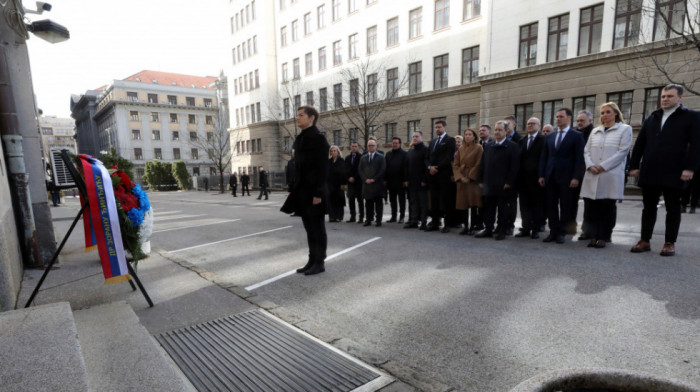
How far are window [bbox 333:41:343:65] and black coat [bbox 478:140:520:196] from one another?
28890mm

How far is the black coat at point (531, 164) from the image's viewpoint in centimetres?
653

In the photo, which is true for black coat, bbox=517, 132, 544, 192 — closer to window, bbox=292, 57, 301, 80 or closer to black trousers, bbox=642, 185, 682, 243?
black trousers, bbox=642, 185, 682, 243

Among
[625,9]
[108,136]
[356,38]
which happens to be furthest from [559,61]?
[108,136]

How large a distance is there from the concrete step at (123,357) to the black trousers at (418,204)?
5970 millimetres

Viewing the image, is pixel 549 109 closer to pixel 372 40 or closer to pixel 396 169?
pixel 372 40

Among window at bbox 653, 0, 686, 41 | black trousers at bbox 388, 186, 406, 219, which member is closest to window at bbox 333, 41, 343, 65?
window at bbox 653, 0, 686, 41

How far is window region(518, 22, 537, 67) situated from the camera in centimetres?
2105

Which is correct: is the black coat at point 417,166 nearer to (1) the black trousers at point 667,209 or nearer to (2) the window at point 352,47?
(1) the black trousers at point 667,209

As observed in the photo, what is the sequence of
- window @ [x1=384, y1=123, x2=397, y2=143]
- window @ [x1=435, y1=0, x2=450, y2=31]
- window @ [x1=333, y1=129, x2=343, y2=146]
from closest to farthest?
1. window @ [x1=435, y1=0, x2=450, y2=31]
2. window @ [x1=384, y1=123, x2=397, y2=143]
3. window @ [x1=333, y1=129, x2=343, y2=146]

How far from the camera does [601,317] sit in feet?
10.3

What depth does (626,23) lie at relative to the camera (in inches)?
706

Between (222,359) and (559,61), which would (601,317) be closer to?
(222,359)

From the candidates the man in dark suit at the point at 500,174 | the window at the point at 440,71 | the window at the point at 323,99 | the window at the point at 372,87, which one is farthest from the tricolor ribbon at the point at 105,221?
the window at the point at 323,99

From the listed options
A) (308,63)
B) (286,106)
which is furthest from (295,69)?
(286,106)
